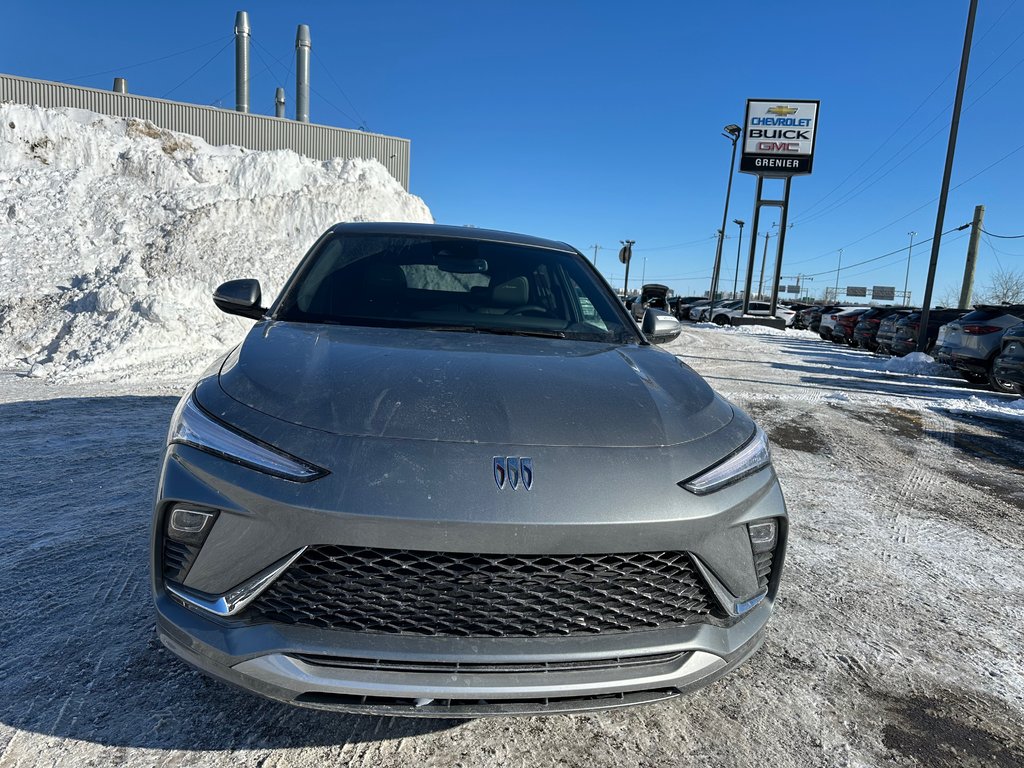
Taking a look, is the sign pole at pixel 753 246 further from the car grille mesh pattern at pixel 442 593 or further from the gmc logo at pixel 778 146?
Result: the car grille mesh pattern at pixel 442 593

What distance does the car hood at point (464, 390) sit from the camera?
1.69m

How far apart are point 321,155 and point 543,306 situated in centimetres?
2577

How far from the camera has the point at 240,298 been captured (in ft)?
9.73

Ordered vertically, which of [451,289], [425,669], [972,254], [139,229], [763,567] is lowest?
[425,669]

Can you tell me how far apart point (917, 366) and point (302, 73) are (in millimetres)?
31193

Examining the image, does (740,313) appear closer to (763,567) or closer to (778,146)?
(778,146)

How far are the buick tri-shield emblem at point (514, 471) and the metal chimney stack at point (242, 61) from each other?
33.6 metres

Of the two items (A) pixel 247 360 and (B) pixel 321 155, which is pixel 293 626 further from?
(B) pixel 321 155

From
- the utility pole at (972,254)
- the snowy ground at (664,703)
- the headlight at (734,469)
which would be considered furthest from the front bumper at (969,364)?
the utility pole at (972,254)

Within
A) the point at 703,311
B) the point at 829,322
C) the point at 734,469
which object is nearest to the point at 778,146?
the point at 703,311

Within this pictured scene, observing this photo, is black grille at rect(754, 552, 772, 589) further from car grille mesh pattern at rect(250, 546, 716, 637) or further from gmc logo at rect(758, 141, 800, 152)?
gmc logo at rect(758, 141, 800, 152)

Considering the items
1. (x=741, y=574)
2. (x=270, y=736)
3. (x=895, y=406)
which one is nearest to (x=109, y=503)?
(x=270, y=736)

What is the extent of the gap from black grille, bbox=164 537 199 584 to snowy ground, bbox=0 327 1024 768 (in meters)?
0.55

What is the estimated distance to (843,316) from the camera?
22.3 metres
